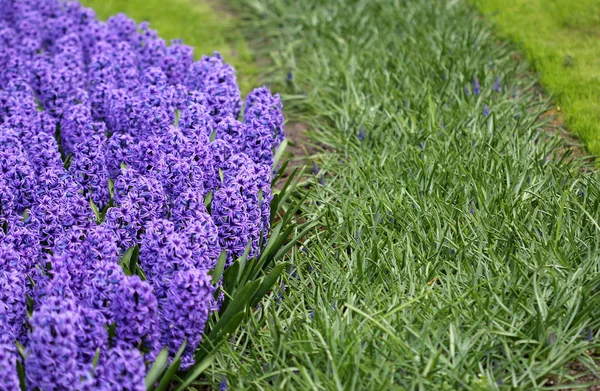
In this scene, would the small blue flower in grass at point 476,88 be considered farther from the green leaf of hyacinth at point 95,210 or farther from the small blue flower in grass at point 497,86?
the green leaf of hyacinth at point 95,210

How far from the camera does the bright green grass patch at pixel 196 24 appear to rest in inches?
307

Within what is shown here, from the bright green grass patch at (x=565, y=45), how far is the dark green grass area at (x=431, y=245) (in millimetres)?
231

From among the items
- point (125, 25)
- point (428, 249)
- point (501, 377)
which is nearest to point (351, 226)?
point (428, 249)

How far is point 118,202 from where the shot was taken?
13.8 feet

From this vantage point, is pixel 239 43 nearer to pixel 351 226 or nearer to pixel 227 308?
pixel 351 226

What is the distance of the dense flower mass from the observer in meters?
3.33

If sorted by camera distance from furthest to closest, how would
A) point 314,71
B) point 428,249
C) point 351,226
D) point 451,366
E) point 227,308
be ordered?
1. point 314,71
2. point 351,226
3. point 428,249
4. point 227,308
5. point 451,366

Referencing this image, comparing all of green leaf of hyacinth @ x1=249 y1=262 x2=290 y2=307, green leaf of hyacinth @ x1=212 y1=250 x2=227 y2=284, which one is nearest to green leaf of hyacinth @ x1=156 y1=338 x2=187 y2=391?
green leaf of hyacinth @ x1=212 y1=250 x2=227 y2=284

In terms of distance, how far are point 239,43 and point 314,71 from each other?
143 centimetres

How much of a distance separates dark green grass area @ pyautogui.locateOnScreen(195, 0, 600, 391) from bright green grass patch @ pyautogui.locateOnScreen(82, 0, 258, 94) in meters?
1.25

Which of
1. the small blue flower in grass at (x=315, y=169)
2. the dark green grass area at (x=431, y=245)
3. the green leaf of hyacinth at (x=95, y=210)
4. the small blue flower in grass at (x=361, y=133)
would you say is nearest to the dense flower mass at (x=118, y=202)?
the green leaf of hyacinth at (x=95, y=210)

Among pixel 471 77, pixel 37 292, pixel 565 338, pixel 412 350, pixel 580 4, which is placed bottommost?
pixel 37 292

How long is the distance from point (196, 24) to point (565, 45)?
159 inches

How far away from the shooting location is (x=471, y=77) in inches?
247
